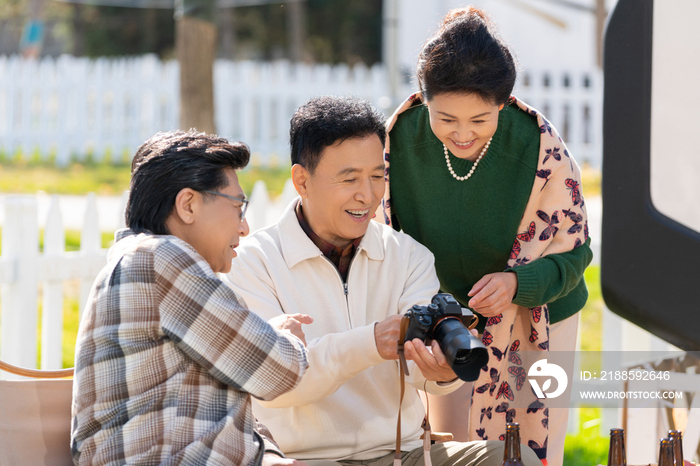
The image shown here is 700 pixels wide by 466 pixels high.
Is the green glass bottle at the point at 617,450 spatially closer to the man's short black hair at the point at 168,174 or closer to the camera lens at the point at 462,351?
the camera lens at the point at 462,351

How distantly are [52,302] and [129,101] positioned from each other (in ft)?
27.4

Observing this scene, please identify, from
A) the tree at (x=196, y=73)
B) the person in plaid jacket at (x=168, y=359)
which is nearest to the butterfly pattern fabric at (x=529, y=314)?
the person in plaid jacket at (x=168, y=359)

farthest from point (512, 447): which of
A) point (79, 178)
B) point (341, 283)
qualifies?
point (79, 178)

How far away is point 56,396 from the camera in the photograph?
217 cm

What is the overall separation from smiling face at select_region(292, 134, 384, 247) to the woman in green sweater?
0.95 feet

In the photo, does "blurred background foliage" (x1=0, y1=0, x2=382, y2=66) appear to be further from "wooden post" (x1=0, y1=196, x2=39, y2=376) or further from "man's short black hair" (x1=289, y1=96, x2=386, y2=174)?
"man's short black hair" (x1=289, y1=96, x2=386, y2=174)

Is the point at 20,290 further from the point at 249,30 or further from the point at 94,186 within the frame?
the point at 249,30

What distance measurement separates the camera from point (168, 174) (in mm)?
1894

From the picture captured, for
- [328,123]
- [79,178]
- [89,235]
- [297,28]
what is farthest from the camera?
[297,28]

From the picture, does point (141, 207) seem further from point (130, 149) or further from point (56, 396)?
point (130, 149)

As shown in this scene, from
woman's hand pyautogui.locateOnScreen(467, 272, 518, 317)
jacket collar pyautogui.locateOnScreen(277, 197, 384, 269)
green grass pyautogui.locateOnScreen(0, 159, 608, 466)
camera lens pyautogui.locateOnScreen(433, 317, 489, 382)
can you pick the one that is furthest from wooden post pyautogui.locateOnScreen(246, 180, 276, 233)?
camera lens pyautogui.locateOnScreen(433, 317, 489, 382)

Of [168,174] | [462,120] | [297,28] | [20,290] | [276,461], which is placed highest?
[297,28]

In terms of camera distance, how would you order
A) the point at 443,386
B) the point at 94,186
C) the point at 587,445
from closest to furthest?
the point at 443,386, the point at 587,445, the point at 94,186

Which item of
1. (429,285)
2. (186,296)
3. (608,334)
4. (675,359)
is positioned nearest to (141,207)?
(186,296)
